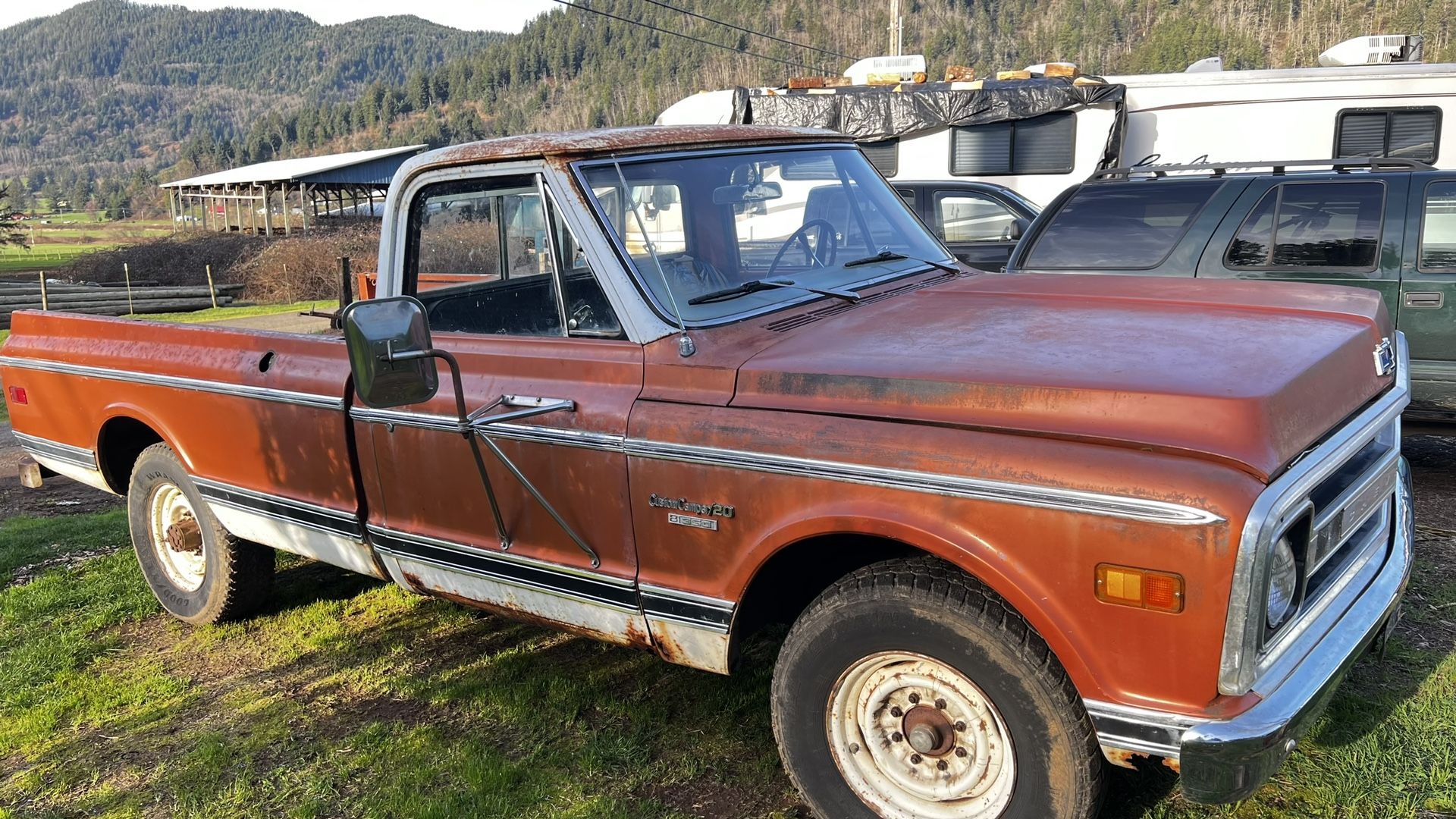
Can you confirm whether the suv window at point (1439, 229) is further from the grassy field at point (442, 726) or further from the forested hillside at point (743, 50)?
the forested hillside at point (743, 50)

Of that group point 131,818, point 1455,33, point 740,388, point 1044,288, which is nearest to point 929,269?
point 1044,288

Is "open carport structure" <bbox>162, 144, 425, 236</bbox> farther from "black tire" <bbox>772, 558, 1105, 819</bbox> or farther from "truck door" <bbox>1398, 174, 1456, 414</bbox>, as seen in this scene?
"black tire" <bbox>772, 558, 1105, 819</bbox>

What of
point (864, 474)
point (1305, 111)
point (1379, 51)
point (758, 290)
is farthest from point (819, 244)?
point (1379, 51)

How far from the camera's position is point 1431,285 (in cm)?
614

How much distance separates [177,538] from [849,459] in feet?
12.0

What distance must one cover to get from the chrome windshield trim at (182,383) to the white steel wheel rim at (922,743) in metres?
2.12

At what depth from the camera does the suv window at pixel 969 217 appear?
35.0 feet

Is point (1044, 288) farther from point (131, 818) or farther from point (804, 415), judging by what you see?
point (131, 818)

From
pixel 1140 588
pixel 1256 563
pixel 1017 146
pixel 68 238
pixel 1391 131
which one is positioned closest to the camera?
pixel 1256 563

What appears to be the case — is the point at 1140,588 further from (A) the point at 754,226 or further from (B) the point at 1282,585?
(A) the point at 754,226

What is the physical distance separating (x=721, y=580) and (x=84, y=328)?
3588 mm

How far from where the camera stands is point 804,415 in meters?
2.87

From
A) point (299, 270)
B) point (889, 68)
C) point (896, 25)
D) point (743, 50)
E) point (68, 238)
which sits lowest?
point (68, 238)

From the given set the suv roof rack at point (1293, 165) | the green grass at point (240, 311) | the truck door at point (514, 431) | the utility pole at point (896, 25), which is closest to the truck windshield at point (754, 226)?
the truck door at point (514, 431)
